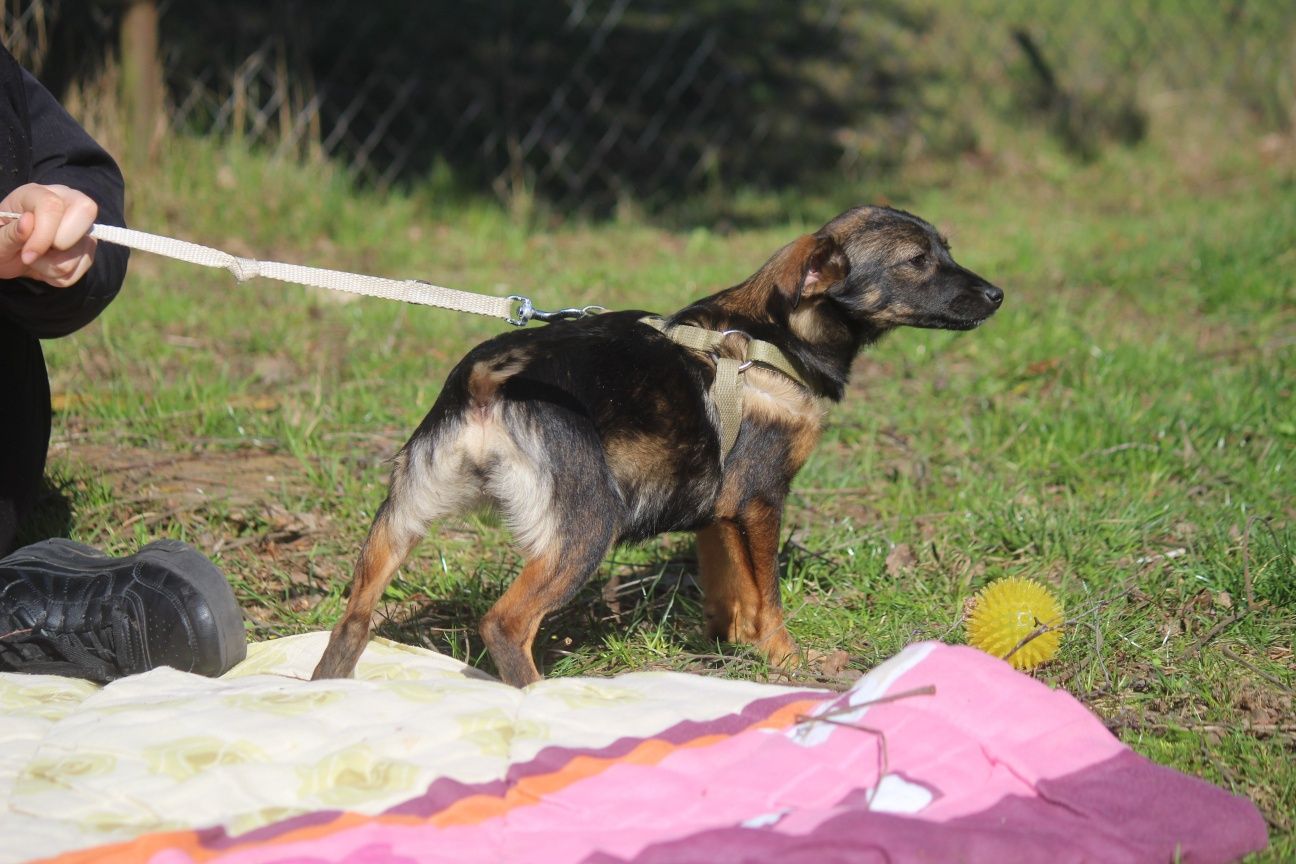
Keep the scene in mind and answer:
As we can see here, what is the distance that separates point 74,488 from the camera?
3.90 meters

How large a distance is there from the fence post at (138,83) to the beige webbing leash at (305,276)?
15.1ft

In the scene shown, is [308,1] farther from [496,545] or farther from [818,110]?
[496,545]

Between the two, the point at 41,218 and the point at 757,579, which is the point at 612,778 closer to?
the point at 757,579

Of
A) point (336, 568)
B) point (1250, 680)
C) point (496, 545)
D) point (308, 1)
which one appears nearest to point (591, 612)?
point (496, 545)

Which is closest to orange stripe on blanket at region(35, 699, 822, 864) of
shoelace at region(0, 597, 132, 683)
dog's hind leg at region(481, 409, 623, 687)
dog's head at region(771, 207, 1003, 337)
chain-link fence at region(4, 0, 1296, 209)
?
dog's hind leg at region(481, 409, 623, 687)

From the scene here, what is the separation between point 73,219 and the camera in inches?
103

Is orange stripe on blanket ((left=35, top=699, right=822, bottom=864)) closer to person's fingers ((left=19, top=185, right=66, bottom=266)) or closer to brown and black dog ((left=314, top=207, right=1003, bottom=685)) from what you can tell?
brown and black dog ((left=314, top=207, right=1003, bottom=685))

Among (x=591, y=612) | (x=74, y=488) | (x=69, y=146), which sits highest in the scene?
(x=69, y=146)

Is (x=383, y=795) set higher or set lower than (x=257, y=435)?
higher

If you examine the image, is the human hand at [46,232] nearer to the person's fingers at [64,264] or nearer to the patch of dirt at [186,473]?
the person's fingers at [64,264]

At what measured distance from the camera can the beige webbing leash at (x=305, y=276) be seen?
268 centimetres

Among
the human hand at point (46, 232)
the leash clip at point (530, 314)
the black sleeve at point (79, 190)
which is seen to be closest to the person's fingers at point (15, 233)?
the human hand at point (46, 232)

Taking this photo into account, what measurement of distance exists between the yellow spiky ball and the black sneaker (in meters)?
1.74

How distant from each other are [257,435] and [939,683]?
9.16ft
